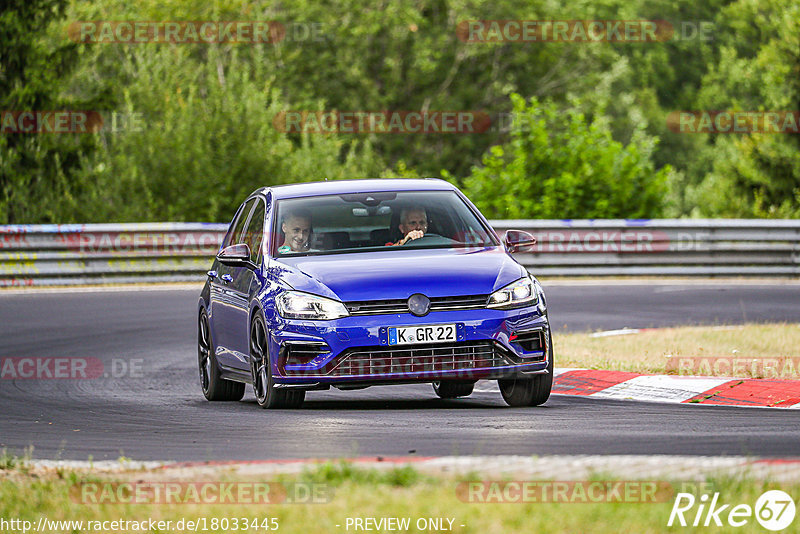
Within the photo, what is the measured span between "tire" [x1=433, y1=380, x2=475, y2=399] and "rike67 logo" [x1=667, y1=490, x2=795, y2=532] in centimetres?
590

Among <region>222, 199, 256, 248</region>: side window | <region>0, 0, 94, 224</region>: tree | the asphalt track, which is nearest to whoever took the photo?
the asphalt track

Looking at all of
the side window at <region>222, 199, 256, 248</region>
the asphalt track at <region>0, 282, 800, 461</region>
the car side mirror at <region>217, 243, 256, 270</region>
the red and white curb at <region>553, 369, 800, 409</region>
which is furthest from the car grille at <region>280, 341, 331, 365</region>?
the red and white curb at <region>553, 369, 800, 409</region>

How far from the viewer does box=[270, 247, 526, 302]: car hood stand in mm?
9711

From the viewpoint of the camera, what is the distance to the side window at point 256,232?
36.3 ft

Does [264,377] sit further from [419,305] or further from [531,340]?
[531,340]

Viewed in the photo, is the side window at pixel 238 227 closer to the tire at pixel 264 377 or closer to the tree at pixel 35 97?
the tire at pixel 264 377

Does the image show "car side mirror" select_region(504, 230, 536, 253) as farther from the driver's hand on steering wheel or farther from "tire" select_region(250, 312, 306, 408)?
"tire" select_region(250, 312, 306, 408)

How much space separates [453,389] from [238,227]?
2.29 meters

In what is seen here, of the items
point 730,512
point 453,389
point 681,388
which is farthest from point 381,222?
point 730,512

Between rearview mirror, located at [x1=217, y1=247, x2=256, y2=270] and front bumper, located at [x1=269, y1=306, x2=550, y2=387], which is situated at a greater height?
rearview mirror, located at [x1=217, y1=247, x2=256, y2=270]

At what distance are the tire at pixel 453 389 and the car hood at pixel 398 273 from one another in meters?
1.69

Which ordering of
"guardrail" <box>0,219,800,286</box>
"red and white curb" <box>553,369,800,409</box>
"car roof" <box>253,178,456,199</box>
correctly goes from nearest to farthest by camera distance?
"red and white curb" <box>553,369,800,409</box>
"car roof" <box>253,178,456,199</box>
"guardrail" <box>0,219,800,286</box>

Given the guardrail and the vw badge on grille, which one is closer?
the vw badge on grille

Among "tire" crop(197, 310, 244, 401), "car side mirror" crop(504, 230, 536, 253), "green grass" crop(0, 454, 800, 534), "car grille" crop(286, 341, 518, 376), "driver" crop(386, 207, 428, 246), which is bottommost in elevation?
"tire" crop(197, 310, 244, 401)
